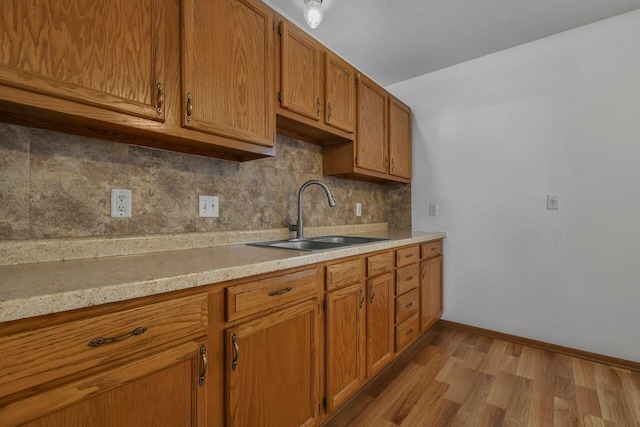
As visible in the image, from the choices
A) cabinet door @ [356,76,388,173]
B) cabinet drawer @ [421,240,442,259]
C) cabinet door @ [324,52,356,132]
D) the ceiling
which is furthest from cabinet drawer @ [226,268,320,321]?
the ceiling

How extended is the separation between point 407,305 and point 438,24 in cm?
199

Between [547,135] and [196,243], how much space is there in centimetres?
258

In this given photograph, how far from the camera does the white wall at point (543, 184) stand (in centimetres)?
200

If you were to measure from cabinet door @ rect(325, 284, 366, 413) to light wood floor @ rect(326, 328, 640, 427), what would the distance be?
0.20 m

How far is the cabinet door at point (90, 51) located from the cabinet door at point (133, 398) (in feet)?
2.66

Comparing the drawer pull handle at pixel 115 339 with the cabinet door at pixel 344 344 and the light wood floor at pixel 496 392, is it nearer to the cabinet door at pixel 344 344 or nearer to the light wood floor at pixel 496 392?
the cabinet door at pixel 344 344

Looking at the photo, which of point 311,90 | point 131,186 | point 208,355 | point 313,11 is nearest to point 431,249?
point 311,90

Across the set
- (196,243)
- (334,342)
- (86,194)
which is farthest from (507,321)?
(86,194)

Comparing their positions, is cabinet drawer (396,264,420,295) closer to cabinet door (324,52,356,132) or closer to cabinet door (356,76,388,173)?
cabinet door (356,76,388,173)

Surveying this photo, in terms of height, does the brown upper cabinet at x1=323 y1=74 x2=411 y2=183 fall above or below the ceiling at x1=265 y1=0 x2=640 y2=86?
below

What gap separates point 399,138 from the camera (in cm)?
269

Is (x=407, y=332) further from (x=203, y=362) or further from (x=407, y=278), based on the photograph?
(x=203, y=362)

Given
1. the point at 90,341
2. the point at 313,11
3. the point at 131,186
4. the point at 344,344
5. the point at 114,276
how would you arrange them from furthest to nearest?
the point at 313,11 < the point at 344,344 < the point at 131,186 < the point at 114,276 < the point at 90,341

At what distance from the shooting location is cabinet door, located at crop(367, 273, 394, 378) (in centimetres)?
167
